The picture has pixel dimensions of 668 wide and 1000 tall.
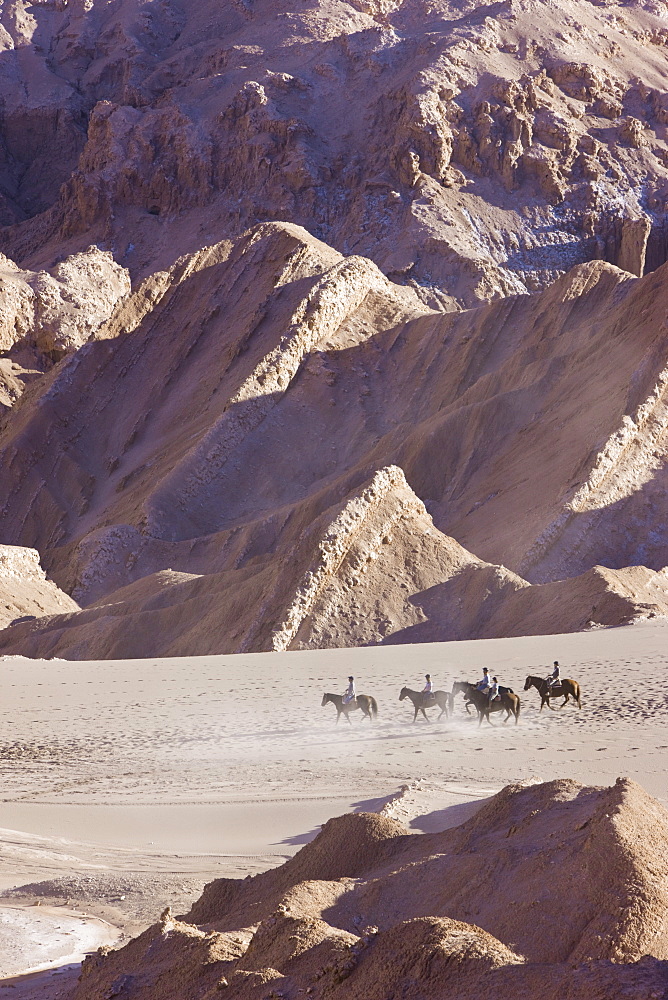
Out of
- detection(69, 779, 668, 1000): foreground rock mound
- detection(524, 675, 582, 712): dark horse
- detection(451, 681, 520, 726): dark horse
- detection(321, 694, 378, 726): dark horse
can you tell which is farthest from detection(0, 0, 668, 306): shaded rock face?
detection(69, 779, 668, 1000): foreground rock mound

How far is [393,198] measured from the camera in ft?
215

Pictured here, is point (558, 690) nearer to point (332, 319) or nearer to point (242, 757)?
point (242, 757)

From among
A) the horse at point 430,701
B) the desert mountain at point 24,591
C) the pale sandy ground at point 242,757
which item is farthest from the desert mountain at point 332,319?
the horse at point 430,701

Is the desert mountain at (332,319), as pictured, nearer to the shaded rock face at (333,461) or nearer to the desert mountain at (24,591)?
the shaded rock face at (333,461)

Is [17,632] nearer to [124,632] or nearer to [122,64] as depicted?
[124,632]

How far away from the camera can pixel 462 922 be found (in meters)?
4.89

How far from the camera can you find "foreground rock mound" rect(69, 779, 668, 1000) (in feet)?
14.5

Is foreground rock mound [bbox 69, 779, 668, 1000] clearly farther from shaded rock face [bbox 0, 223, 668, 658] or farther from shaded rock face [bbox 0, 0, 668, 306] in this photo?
shaded rock face [bbox 0, 0, 668, 306]

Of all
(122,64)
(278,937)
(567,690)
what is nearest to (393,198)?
(122,64)

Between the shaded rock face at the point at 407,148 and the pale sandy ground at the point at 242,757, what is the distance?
41.8 meters

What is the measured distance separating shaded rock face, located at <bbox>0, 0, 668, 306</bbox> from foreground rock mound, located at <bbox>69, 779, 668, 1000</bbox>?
2061 inches

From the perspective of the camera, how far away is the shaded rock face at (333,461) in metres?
25.4

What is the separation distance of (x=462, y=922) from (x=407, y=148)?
65.5 metres

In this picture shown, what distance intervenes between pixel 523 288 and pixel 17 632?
40972mm
